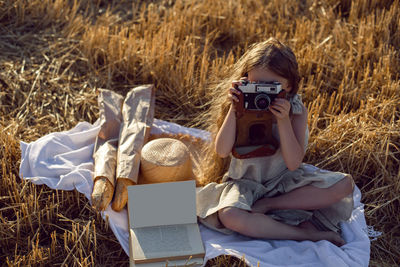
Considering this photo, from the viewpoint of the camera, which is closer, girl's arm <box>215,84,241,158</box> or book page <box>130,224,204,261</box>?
book page <box>130,224,204,261</box>

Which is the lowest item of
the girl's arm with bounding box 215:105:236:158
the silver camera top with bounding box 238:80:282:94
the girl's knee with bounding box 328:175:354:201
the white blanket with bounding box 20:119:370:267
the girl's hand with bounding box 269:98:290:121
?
the white blanket with bounding box 20:119:370:267

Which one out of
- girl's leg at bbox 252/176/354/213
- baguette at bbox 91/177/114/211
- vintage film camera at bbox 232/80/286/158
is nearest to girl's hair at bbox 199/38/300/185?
vintage film camera at bbox 232/80/286/158

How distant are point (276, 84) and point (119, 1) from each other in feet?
8.81

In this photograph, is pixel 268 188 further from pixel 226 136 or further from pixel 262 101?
pixel 262 101

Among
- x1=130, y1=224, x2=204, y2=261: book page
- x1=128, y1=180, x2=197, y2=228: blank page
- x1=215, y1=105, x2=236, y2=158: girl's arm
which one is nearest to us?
x1=130, y1=224, x2=204, y2=261: book page

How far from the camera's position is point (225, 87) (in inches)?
103

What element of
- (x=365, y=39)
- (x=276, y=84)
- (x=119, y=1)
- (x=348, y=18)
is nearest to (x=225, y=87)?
(x=276, y=84)

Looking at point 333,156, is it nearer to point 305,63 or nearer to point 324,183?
point 324,183

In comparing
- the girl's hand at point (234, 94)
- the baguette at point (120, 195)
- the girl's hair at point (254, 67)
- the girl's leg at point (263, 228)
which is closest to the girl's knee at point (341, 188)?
the girl's leg at point (263, 228)

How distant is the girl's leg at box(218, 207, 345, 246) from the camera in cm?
229

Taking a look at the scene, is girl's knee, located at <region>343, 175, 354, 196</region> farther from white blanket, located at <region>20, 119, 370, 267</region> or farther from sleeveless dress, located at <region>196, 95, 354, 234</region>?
white blanket, located at <region>20, 119, 370, 267</region>

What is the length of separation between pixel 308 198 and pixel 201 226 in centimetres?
54

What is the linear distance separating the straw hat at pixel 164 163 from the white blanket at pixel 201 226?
247 mm

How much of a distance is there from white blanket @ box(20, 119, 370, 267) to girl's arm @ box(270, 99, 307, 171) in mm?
392
